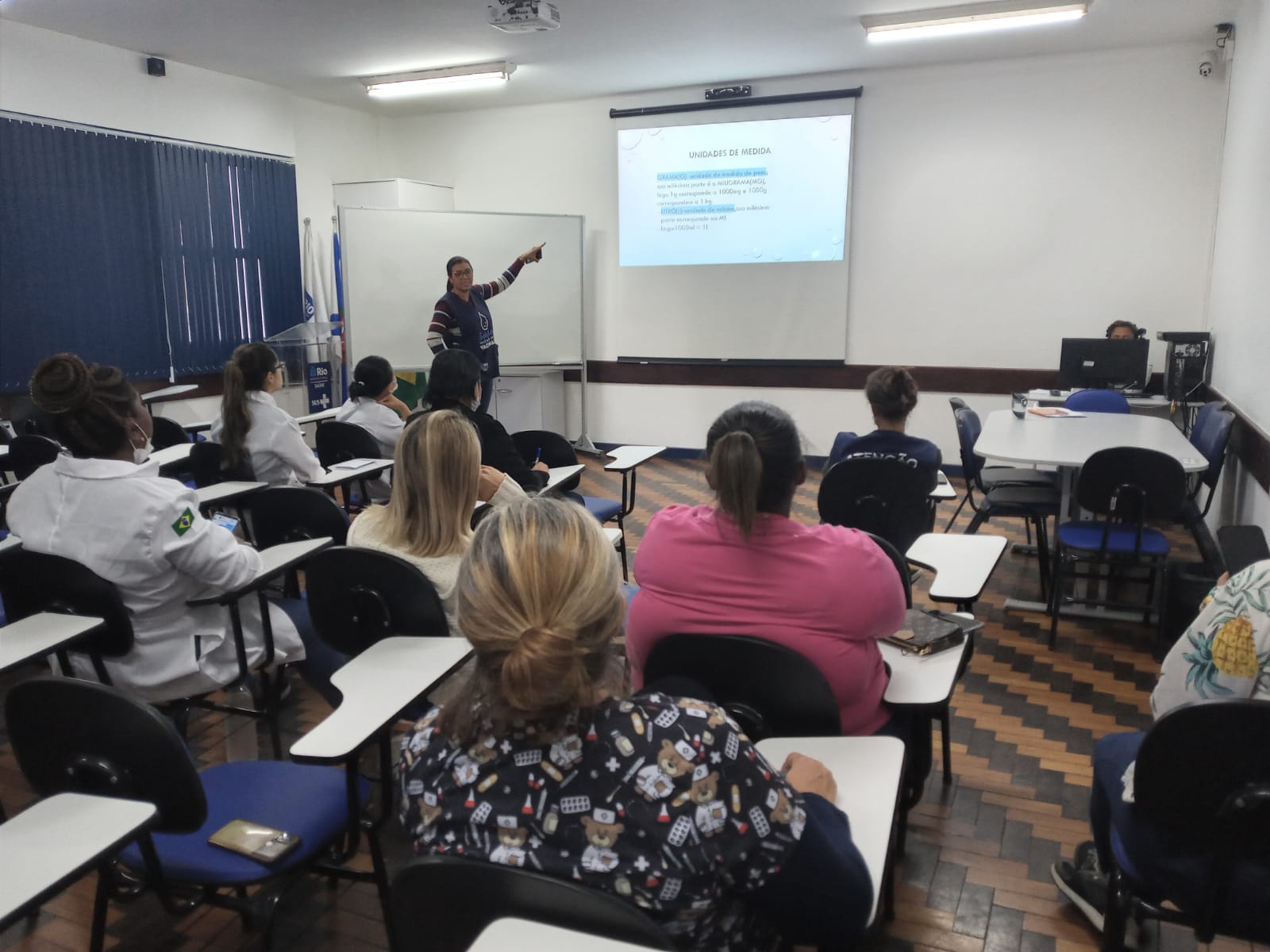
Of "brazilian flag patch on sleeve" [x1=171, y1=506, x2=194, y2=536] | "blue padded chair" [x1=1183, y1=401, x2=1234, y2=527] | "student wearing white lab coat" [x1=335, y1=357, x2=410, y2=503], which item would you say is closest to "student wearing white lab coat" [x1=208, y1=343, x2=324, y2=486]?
"student wearing white lab coat" [x1=335, y1=357, x2=410, y2=503]

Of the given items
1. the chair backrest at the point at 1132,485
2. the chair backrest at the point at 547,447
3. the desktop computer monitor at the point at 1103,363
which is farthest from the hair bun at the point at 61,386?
the desktop computer monitor at the point at 1103,363

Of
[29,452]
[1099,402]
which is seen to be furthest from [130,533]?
[1099,402]

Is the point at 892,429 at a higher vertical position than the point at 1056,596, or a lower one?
higher

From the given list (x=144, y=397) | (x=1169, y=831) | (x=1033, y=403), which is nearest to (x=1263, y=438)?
(x=1033, y=403)

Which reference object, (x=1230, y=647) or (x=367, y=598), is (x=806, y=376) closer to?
(x=367, y=598)

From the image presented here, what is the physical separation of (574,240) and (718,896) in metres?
6.54

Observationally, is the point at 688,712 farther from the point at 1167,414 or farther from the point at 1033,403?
the point at 1167,414

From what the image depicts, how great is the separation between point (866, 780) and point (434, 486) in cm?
114

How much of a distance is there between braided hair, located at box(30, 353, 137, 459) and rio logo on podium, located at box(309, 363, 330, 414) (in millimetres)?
4923

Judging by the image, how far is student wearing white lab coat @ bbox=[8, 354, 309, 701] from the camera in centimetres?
190

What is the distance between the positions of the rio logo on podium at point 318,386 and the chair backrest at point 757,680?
591 centimetres

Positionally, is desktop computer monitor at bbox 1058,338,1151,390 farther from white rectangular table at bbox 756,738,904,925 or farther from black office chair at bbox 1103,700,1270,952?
white rectangular table at bbox 756,738,904,925

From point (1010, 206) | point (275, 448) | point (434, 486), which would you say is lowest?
point (275, 448)

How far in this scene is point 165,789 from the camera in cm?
130
